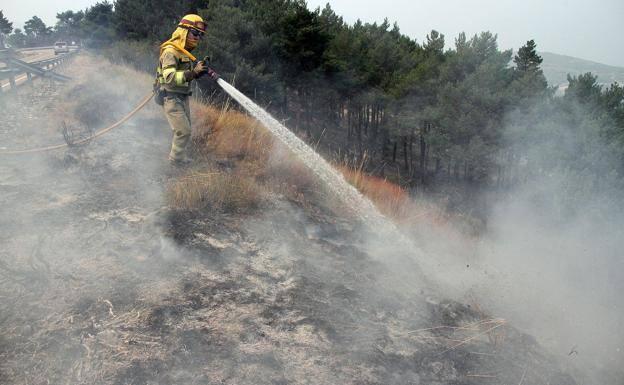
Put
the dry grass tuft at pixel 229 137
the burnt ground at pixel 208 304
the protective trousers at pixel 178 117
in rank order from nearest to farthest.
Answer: the burnt ground at pixel 208 304
the protective trousers at pixel 178 117
the dry grass tuft at pixel 229 137

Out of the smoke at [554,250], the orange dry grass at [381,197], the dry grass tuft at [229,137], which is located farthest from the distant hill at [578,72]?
the dry grass tuft at [229,137]

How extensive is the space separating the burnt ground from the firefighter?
70cm

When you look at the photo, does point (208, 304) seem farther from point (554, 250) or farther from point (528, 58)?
point (528, 58)

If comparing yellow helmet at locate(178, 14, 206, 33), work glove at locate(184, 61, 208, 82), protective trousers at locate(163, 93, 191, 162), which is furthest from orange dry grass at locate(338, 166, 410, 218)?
yellow helmet at locate(178, 14, 206, 33)

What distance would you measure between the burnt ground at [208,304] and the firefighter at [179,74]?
705 mm

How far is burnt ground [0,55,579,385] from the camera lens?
260 cm

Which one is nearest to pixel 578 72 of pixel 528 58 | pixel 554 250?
pixel 528 58

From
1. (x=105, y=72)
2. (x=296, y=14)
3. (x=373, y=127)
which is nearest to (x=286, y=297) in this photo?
(x=105, y=72)

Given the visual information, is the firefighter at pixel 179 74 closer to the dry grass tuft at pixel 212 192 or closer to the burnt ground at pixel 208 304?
the dry grass tuft at pixel 212 192

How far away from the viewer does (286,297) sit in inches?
134

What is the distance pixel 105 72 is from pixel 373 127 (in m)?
18.1

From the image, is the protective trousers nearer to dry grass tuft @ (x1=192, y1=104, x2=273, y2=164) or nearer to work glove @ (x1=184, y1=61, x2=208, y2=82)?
work glove @ (x1=184, y1=61, x2=208, y2=82)

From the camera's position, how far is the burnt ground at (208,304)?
2.60 m

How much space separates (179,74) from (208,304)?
273 centimetres
